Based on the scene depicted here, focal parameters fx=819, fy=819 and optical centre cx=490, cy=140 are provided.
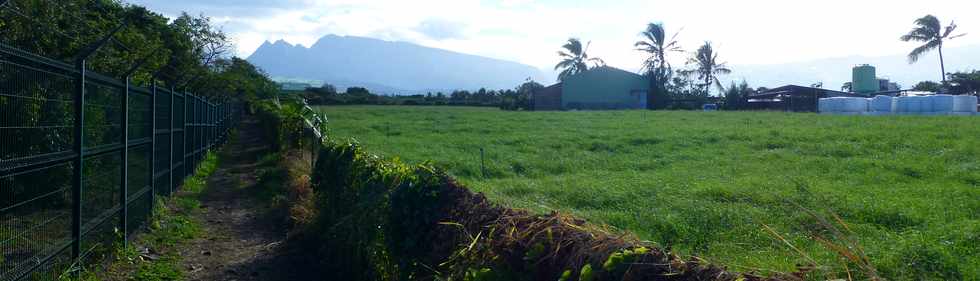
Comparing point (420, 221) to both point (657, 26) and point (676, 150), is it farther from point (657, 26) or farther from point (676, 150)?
point (657, 26)

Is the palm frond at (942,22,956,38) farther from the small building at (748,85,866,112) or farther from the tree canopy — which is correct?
the tree canopy

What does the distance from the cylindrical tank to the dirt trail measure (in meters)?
67.7

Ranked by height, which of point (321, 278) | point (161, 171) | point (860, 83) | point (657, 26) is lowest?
point (321, 278)

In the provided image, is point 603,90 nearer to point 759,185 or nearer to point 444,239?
point 759,185

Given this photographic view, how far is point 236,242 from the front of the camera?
905 cm

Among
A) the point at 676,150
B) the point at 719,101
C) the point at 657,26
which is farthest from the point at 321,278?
the point at 657,26

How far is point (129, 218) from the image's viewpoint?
318 inches

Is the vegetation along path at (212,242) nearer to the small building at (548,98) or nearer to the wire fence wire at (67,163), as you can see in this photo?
the wire fence wire at (67,163)

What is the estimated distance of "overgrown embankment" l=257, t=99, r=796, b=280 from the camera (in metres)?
3.18

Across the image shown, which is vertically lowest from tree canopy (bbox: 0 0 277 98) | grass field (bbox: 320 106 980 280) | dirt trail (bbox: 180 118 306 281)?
dirt trail (bbox: 180 118 306 281)

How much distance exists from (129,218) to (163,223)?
1.32 meters

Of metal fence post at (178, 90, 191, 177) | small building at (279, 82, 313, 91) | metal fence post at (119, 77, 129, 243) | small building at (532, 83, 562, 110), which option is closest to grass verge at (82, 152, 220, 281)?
metal fence post at (119, 77, 129, 243)

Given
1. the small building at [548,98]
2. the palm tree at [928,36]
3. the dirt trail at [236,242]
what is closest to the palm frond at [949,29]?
the palm tree at [928,36]

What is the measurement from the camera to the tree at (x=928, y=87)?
7021 cm
